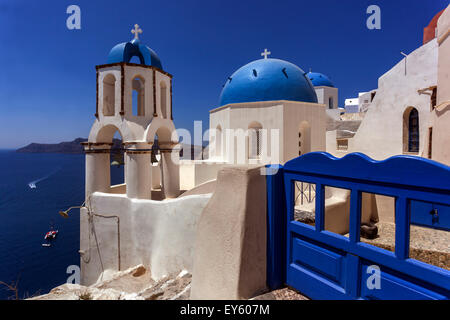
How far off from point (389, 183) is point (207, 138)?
10.9 m

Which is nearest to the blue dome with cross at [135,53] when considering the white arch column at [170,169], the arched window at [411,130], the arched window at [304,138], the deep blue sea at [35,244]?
the white arch column at [170,169]

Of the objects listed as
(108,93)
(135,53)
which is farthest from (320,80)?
(108,93)

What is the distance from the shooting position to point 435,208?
6855 mm

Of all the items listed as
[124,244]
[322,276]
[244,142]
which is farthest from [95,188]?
[322,276]

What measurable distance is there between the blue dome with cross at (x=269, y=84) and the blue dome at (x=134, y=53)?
157 inches

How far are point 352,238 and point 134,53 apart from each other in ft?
34.6

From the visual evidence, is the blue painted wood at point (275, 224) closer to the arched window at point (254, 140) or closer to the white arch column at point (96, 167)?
the arched window at point (254, 140)

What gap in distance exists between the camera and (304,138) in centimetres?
1177

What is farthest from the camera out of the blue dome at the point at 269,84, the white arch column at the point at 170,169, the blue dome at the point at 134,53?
the blue dome at the point at 269,84

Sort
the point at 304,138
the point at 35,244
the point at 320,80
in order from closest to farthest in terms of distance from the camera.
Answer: the point at 304,138
the point at 35,244
the point at 320,80

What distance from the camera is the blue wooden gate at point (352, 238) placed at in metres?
2.28

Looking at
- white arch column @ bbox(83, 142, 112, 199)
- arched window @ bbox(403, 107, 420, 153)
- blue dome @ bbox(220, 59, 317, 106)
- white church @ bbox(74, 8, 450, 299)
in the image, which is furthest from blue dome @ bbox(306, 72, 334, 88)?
white arch column @ bbox(83, 142, 112, 199)

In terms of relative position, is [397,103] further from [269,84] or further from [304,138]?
[269,84]
